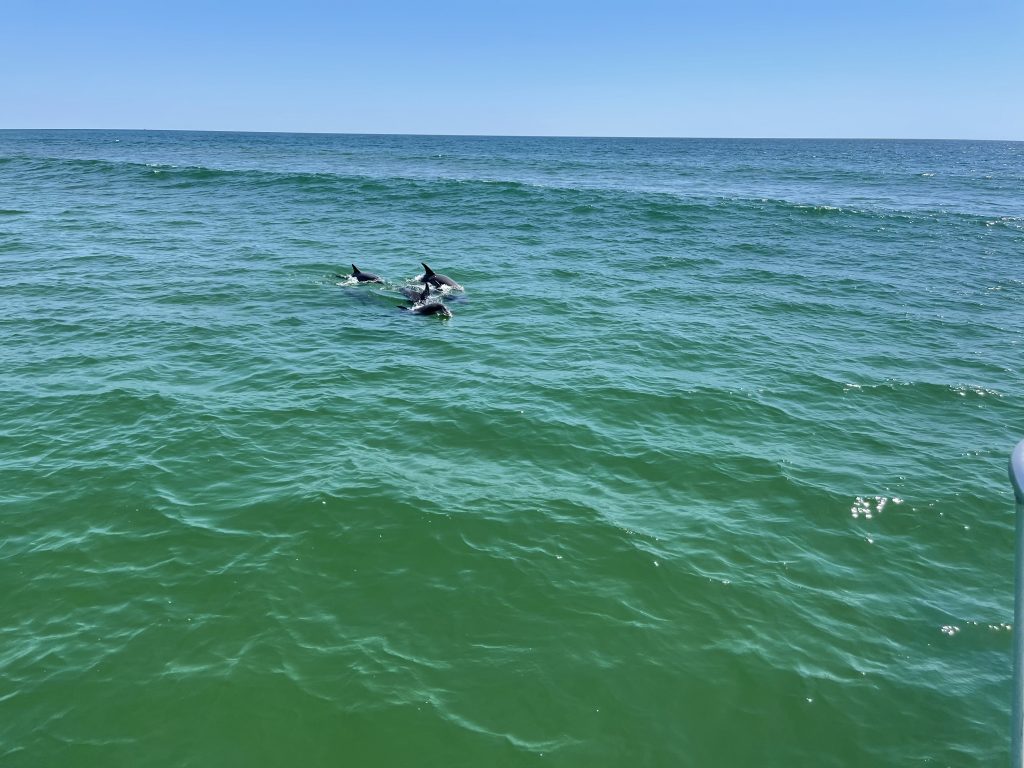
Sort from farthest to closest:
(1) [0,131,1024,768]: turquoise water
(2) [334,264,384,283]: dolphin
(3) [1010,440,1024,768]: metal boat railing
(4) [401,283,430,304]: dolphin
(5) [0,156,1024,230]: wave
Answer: (5) [0,156,1024,230]: wave, (2) [334,264,384,283]: dolphin, (4) [401,283,430,304]: dolphin, (1) [0,131,1024,768]: turquoise water, (3) [1010,440,1024,768]: metal boat railing

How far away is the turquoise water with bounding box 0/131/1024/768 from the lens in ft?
24.2

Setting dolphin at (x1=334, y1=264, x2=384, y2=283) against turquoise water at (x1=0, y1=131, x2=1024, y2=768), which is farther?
dolphin at (x1=334, y1=264, x2=384, y2=283)

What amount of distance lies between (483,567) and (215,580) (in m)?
3.98

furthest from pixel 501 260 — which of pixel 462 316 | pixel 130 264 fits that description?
pixel 130 264

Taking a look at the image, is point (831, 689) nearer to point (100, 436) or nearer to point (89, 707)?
point (89, 707)

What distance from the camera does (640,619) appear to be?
29.1 feet

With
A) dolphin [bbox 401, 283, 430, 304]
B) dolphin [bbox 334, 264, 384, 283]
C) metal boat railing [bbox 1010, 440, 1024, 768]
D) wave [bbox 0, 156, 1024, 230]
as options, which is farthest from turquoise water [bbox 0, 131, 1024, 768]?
wave [bbox 0, 156, 1024, 230]

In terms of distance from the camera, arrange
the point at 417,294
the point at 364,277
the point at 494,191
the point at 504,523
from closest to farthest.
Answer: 1. the point at 504,523
2. the point at 417,294
3. the point at 364,277
4. the point at 494,191

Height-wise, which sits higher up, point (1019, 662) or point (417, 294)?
point (1019, 662)

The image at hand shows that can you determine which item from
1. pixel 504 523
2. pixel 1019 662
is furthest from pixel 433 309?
pixel 1019 662

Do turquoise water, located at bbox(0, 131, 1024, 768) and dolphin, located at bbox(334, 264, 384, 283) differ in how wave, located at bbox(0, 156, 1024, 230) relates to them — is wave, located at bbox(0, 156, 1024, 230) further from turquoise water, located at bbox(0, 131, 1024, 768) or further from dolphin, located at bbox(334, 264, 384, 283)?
dolphin, located at bbox(334, 264, 384, 283)

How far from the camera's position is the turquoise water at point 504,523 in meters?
7.38

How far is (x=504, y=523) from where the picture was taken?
1080 centimetres

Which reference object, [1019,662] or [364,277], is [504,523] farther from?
[364,277]
